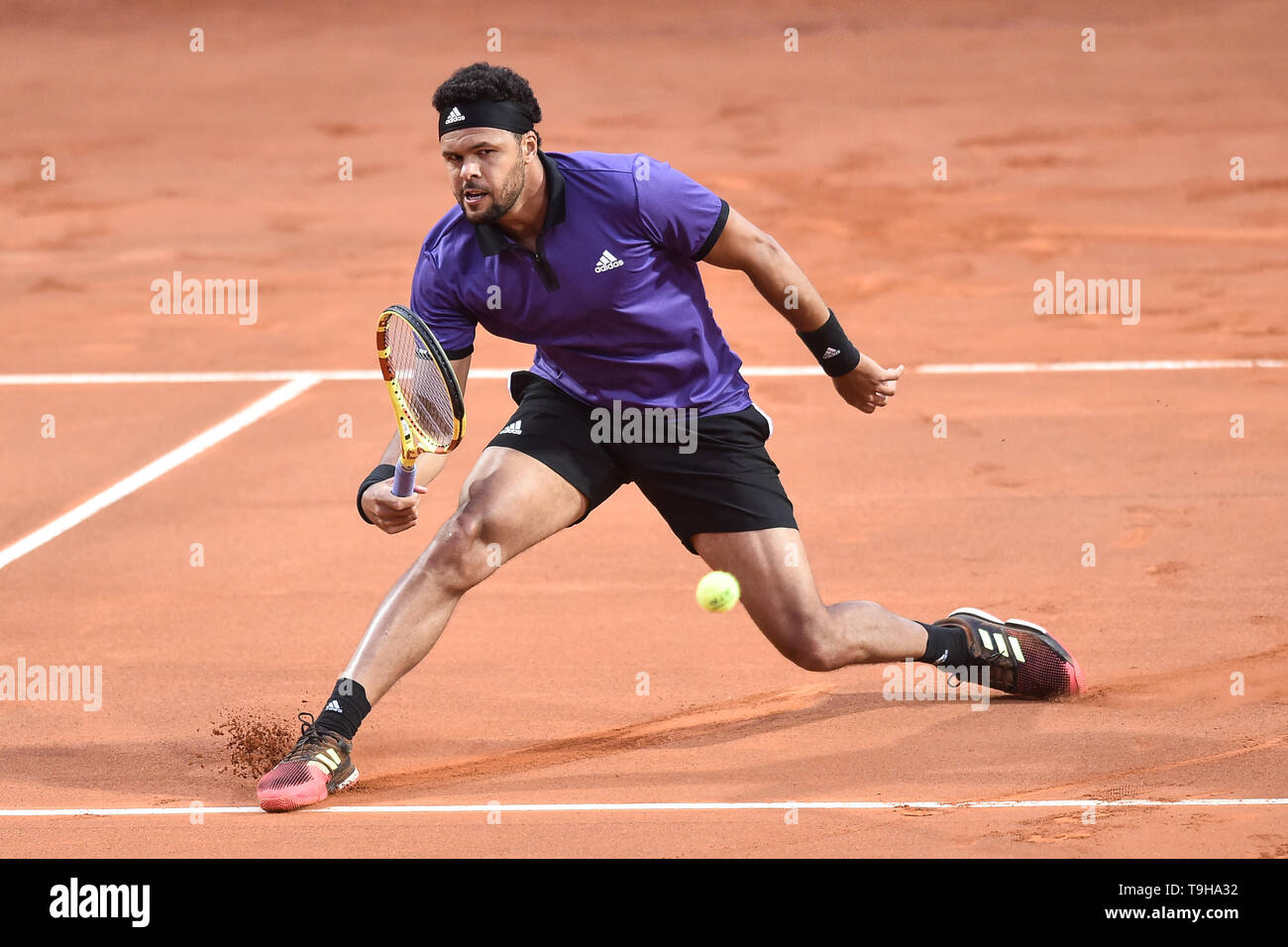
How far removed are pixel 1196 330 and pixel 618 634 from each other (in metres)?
4.84

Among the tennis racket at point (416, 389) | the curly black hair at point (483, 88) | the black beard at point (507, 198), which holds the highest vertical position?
the curly black hair at point (483, 88)

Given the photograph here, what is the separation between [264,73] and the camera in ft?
53.3

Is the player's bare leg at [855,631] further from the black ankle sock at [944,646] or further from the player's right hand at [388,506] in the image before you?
the player's right hand at [388,506]

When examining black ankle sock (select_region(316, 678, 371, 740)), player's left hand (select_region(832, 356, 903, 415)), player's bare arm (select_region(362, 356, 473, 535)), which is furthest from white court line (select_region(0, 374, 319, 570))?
player's left hand (select_region(832, 356, 903, 415))

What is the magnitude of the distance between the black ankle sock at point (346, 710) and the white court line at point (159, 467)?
2.88 metres

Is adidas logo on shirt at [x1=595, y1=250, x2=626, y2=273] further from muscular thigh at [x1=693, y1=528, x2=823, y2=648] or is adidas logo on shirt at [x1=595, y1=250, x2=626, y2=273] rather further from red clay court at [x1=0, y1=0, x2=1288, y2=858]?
red clay court at [x1=0, y1=0, x2=1288, y2=858]

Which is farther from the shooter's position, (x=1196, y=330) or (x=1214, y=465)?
(x=1196, y=330)

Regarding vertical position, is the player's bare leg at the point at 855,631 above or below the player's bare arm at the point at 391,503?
below

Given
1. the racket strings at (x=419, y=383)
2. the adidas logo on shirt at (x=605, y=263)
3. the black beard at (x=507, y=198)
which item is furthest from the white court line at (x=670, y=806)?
the black beard at (x=507, y=198)

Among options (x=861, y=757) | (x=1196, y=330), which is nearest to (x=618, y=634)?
(x=861, y=757)

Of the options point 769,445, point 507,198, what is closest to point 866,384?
point 507,198

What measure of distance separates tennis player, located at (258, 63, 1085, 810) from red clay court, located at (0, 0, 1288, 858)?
0.42m

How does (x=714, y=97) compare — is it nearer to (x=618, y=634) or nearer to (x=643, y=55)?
(x=643, y=55)

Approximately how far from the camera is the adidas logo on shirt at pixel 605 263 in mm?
4840
